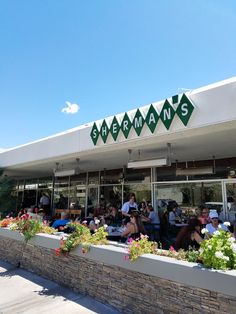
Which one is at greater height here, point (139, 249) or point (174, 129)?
point (174, 129)

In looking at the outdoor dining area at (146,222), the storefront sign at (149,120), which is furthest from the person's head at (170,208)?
the storefront sign at (149,120)

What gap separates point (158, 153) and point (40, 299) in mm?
4954

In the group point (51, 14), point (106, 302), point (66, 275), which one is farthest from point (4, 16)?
point (106, 302)

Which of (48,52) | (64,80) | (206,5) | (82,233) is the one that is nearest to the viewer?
(82,233)

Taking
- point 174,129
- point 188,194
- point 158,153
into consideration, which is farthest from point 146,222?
point 174,129

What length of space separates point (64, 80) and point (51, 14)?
3.36m

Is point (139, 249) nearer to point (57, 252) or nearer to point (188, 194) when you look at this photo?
point (57, 252)

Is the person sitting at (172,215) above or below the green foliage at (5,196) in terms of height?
below

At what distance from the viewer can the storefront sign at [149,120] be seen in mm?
5559

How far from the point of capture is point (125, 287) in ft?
15.3

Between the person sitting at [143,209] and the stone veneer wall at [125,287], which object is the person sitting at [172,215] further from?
the stone veneer wall at [125,287]

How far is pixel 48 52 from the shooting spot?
1080 centimetres

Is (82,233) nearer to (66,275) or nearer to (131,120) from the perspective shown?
(66,275)

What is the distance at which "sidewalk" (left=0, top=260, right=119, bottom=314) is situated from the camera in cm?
487
